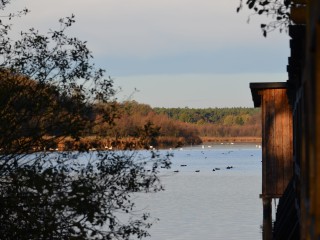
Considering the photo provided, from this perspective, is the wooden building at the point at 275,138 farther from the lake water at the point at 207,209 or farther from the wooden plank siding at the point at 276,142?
the lake water at the point at 207,209

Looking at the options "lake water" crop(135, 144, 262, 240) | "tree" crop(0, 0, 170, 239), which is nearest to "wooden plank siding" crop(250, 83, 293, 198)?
"tree" crop(0, 0, 170, 239)

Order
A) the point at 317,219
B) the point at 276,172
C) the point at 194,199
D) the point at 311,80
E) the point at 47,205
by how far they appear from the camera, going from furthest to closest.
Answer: the point at 194,199, the point at 276,172, the point at 47,205, the point at 311,80, the point at 317,219

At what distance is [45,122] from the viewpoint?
16938 mm

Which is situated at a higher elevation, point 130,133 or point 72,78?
point 72,78

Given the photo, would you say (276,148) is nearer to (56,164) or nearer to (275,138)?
(275,138)

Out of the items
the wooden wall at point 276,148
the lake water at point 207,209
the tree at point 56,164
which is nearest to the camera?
the tree at point 56,164

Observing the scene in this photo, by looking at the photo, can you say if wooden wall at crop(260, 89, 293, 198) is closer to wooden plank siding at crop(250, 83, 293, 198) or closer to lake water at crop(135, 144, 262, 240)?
wooden plank siding at crop(250, 83, 293, 198)

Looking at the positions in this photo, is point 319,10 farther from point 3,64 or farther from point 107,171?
point 3,64

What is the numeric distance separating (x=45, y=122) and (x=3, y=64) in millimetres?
1418

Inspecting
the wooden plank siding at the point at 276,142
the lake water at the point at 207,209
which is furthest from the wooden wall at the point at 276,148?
the lake water at the point at 207,209

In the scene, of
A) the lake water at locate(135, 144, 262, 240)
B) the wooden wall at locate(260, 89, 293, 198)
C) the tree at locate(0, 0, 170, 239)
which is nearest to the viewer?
the tree at locate(0, 0, 170, 239)

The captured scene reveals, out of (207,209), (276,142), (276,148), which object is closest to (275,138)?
(276,142)

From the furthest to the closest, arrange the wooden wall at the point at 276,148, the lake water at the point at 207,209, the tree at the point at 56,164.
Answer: the lake water at the point at 207,209
the wooden wall at the point at 276,148
the tree at the point at 56,164

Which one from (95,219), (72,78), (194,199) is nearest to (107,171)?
(95,219)
